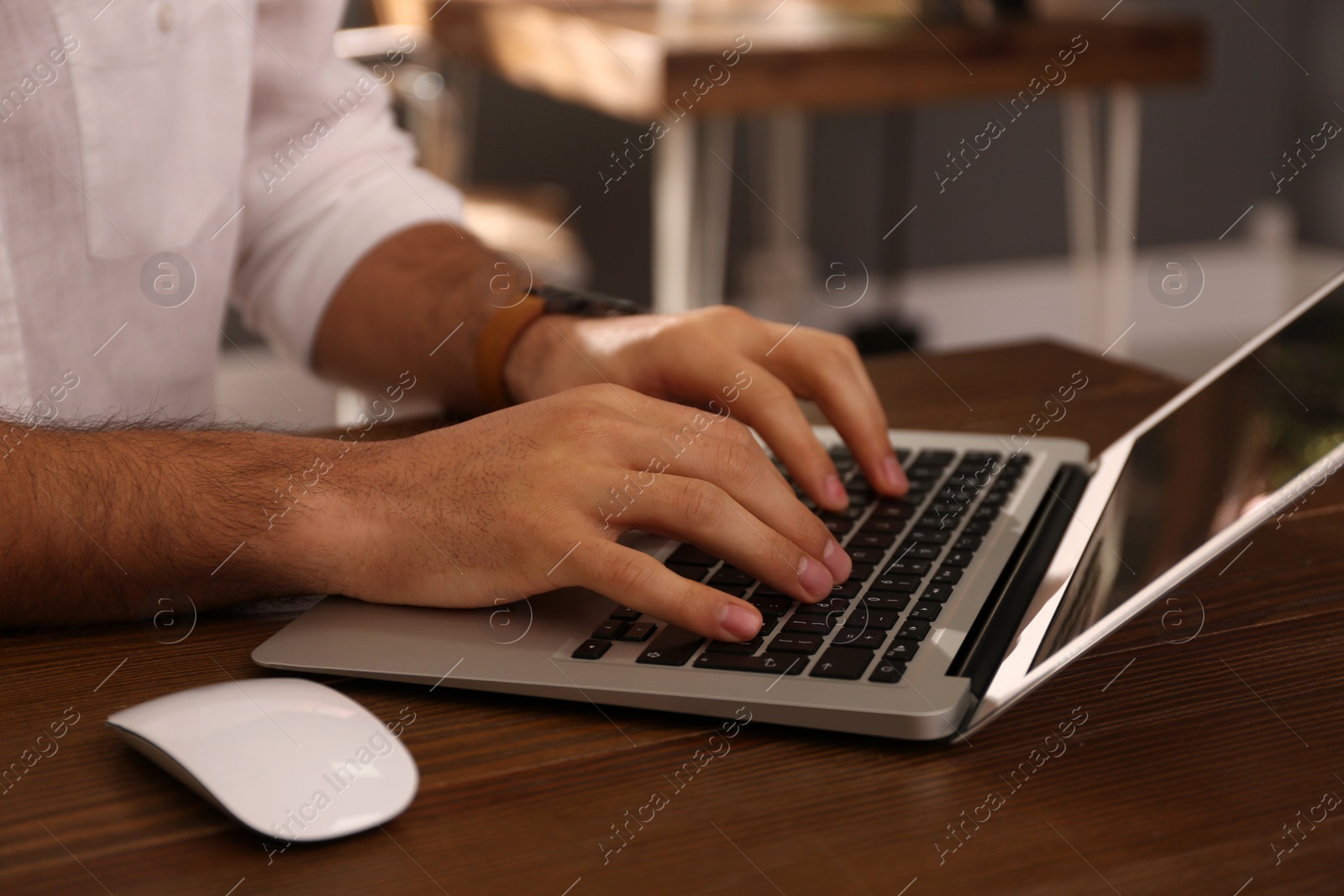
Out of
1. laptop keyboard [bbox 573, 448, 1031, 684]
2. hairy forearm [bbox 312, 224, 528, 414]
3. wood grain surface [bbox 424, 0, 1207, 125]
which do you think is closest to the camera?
laptop keyboard [bbox 573, 448, 1031, 684]

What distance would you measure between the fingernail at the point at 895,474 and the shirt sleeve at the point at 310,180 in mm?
442

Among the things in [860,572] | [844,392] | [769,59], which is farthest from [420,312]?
[769,59]

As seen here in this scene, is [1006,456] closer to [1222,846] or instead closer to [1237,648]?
[1237,648]

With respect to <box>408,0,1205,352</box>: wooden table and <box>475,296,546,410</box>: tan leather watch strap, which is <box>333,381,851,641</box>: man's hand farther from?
<box>408,0,1205,352</box>: wooden table

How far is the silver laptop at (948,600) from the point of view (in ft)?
1.48

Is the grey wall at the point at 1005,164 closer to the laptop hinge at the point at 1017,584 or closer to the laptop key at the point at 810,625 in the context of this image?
the laptop hinge at the point at 1017,584

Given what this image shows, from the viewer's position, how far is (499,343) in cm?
82

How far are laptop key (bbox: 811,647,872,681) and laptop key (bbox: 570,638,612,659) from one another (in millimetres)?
80

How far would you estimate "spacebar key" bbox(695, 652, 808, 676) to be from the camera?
1.54 ft

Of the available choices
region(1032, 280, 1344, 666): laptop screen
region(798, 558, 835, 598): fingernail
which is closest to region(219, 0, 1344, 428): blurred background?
region(1032, 280, 1344, 666): laptop screen

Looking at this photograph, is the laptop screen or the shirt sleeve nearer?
the laptop screen

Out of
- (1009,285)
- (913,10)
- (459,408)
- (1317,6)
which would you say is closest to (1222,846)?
(459,408)

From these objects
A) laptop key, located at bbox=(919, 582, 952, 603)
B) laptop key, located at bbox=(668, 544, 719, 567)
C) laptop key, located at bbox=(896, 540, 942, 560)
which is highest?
laptop key, located at bbox=(919, 582, 952, 603)

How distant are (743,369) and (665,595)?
222 mm
